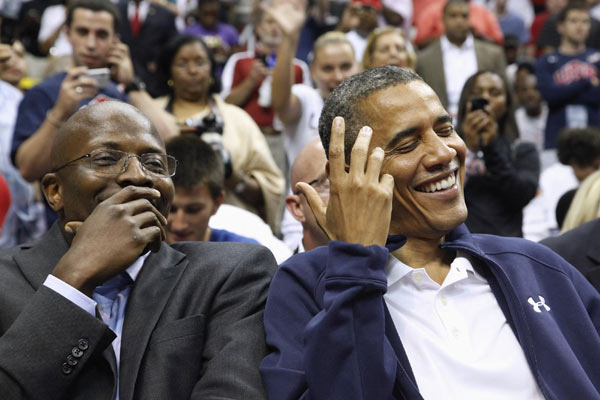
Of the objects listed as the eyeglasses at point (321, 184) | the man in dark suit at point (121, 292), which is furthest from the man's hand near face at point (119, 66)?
the man in dark suit at point (121, 292)

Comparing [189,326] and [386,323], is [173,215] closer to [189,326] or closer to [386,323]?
[189,326]

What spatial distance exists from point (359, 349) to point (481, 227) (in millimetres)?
2734

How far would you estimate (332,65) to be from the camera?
5684 millimetres

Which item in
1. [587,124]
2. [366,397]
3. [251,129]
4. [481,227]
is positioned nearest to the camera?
[366,397]

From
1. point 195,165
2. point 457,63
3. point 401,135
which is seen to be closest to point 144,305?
point 401,135

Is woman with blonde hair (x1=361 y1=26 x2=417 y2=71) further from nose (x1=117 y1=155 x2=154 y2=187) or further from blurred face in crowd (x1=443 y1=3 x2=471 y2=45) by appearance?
nose (x1=117 y1=155 x2=154 y2=187)

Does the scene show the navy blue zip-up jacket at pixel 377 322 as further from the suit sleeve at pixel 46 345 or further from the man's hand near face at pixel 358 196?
the suit sleeve at pixel 46 345

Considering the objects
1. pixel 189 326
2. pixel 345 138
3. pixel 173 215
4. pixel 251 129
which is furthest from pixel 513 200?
pixel 189 326

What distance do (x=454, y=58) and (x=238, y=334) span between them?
5482 mm

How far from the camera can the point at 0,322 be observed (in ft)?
7.74

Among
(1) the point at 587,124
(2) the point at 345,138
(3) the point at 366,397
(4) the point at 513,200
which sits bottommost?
(1) the point at 587,124

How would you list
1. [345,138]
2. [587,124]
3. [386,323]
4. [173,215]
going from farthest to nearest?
[587,124] → [173,215] → [345,138] → [386,323]

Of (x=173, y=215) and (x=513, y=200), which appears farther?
(x=513, y=200)

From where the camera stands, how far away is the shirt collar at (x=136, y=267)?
8.33 ft
